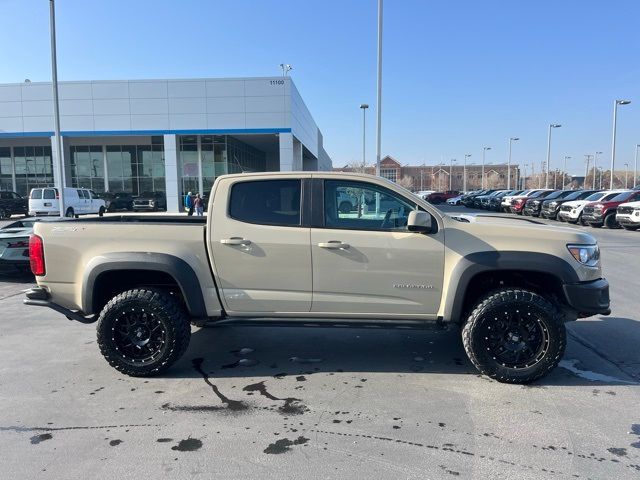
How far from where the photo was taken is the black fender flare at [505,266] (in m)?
4.30

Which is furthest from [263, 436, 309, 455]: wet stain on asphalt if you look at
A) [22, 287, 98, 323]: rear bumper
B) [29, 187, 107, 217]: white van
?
[29, 187, 107, 217]: white van

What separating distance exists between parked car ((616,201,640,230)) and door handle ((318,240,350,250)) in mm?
19467

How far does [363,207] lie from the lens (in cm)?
461

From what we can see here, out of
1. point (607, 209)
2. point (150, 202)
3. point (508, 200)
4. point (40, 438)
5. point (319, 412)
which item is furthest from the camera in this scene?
point (150, 202)

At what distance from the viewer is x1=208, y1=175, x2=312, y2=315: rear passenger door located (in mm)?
4512

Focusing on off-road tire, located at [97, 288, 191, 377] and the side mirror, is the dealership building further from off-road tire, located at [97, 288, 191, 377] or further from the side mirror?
the side mirror

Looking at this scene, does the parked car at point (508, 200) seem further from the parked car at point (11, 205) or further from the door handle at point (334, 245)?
the parked car at point (11, 205)

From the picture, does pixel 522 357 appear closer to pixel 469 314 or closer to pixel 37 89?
pixel 469 314

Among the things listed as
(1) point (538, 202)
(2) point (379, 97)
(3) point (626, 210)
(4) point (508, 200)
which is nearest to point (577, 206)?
(3) point (626, 210)

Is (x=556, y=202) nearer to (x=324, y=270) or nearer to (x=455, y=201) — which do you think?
(x=324, y=270)

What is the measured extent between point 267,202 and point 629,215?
2009 centimetres

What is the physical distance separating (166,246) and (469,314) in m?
2.97

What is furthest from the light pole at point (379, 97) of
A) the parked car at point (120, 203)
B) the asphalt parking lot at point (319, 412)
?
the parked car at point (120, 203)

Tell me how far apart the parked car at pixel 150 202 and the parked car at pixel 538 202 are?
25242 mm
